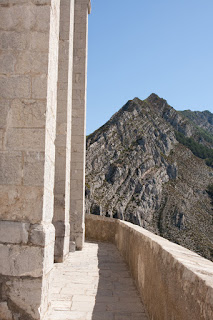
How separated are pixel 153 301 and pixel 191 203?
2188 inches

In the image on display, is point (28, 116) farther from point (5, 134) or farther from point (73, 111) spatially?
point (73, 111)

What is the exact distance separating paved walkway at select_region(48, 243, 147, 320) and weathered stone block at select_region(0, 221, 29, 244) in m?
0.89

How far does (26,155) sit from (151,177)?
176ft

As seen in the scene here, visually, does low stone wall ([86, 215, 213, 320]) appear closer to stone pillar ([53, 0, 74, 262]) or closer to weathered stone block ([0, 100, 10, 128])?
weathered stone block ([0, 100, 10, 128])

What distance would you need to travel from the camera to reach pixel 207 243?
46625 mm

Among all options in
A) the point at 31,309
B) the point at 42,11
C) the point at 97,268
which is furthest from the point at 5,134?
the point at 97,268

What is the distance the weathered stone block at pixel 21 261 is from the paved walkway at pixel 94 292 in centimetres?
61

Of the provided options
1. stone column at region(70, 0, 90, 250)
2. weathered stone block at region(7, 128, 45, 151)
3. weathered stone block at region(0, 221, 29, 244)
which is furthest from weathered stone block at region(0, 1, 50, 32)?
stone column at region(70, 0, 90, 250)

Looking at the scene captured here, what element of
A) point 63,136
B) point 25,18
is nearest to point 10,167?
point 25,18

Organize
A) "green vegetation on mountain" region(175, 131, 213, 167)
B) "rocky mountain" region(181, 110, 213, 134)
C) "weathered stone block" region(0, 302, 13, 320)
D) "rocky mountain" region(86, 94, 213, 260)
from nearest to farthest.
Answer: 1. "weathered stone block" region(0, 302, 13, 320)
2. "rocky mountain" region(86, 94, 213, 260)
3. "green vegetation on mountain" region(175, 131, 213, 167)
4. "rocky mountain" region(181, 110, 213, 134)

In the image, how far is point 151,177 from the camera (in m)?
56.2

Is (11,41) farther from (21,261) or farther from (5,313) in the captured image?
(5,313)

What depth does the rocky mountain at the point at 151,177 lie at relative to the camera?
4931 centimetres

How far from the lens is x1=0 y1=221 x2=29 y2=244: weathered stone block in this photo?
315 centimetres
